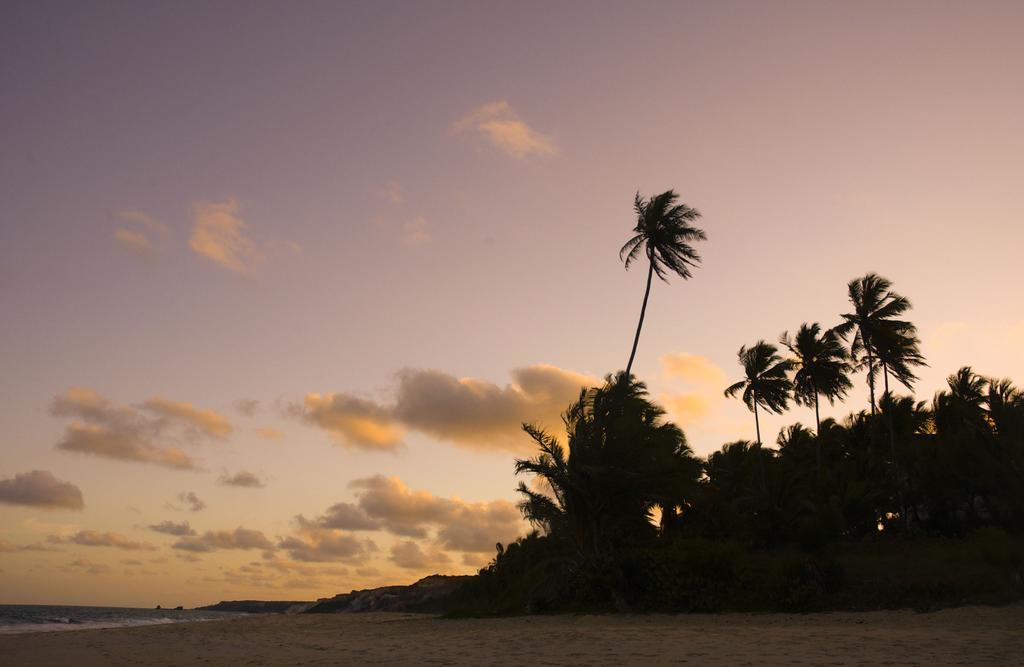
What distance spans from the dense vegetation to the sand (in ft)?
5.46

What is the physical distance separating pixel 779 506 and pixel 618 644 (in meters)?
14.4

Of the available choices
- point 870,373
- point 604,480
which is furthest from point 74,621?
point 870,373

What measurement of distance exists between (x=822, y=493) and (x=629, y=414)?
961cm

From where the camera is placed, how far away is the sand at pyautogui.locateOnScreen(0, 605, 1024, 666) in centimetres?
1121

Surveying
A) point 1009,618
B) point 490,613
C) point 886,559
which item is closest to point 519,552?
point 490,613

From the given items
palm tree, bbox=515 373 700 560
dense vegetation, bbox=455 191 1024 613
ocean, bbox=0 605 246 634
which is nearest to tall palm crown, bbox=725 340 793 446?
dense vegetation, bbox=455 191 1024 613

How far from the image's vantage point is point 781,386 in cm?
3750

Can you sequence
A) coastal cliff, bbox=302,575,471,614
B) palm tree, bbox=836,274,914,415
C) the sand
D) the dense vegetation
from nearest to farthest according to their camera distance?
1. the sand
2. the dense vegetation
3. palm tree, bbox=836,274,914,415
4. coastal cliff, bbox=302,575,471,614

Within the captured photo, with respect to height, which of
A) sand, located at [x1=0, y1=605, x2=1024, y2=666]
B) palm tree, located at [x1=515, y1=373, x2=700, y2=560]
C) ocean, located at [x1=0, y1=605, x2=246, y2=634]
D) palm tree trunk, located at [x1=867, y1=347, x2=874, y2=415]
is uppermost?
palm tree trunk, located at [x1=867, y1=347, x2=874, y2=415]

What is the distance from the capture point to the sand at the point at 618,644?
1121 cm

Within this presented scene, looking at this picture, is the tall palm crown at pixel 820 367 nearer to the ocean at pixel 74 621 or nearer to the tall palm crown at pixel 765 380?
the tall palm crown at pixel 765 380

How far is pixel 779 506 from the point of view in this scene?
25953 millimetres

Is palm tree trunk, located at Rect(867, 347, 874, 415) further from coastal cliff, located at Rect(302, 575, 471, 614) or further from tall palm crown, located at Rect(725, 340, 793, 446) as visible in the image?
coastal cliff, located at Rect(302, 575, 471, 614)

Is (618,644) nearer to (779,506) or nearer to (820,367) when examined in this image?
(779,506)
